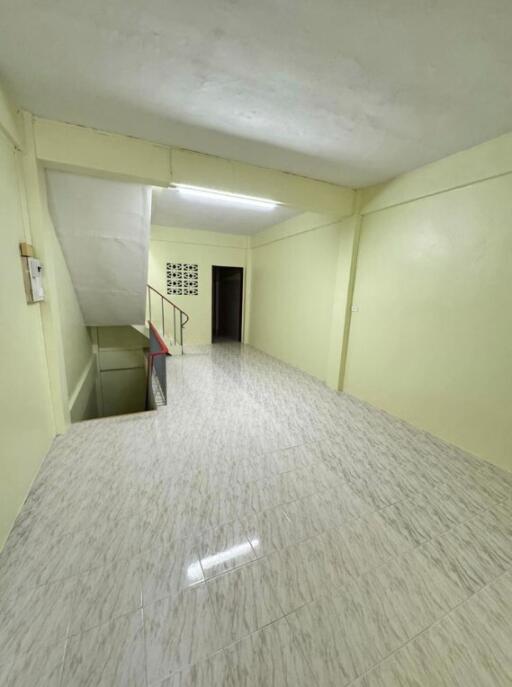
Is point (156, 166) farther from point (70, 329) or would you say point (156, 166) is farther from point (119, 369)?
point (119, 369)

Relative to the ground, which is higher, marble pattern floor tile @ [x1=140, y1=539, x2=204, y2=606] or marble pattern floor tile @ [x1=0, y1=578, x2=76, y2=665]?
marble pattern floor tile @ [x1=0, y1=578, x2=76, y2=665]

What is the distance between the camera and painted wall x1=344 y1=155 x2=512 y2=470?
227 centimetres

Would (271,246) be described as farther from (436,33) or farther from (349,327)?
(436,33)

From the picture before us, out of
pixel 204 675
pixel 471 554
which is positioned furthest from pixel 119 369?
pixel 471 554

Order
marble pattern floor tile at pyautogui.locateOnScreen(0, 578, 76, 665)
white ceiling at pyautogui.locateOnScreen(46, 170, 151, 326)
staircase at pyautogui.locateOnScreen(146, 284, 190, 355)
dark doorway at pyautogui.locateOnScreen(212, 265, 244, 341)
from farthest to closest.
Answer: dark doorway at pyautogui.locateOnScreen(212, 265, 244, 341) < staircase at pyautogui.locateOnScreen(146, 284, 190, 355) < white ceiling at pyautogui.locateOnScreen(46, 170, 151, 326) < marble pattern floor tile at pyautogui.locateOnScreen(0, 578, 76, 665)

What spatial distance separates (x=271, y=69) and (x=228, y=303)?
677 centimetres

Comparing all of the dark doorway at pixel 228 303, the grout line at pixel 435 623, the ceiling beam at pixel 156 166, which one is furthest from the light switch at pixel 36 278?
the dark doorway at pixel 228 303

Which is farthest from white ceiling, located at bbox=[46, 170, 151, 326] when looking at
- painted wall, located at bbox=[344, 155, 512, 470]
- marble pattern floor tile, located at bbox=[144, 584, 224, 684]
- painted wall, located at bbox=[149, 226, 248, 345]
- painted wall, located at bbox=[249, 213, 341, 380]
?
marble pattern floor tile, located at bbox=[144, 584, 224, 684]

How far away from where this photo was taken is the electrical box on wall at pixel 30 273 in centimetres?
201

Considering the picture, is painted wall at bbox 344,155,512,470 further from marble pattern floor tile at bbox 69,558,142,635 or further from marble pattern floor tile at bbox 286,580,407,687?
marble pattern floor tile at bbox 69,558,142,635

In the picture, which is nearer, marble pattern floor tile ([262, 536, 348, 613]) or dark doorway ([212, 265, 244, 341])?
marble pattern floor tile ([262, 536, 348, 613])

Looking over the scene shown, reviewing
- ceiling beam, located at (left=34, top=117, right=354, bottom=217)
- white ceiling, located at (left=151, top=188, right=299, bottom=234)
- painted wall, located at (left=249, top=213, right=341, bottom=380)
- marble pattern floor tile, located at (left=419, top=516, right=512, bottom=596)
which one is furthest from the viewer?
painted wall, located at (left=249, top=213, right=341, bottom=380)

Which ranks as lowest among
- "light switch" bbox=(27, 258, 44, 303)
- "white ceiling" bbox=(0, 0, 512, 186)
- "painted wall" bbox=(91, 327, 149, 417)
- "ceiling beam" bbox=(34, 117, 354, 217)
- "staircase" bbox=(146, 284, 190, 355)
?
"painted wall" bbox=(91, 327, 149, 417)

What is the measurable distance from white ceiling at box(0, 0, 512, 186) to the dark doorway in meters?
4.55
